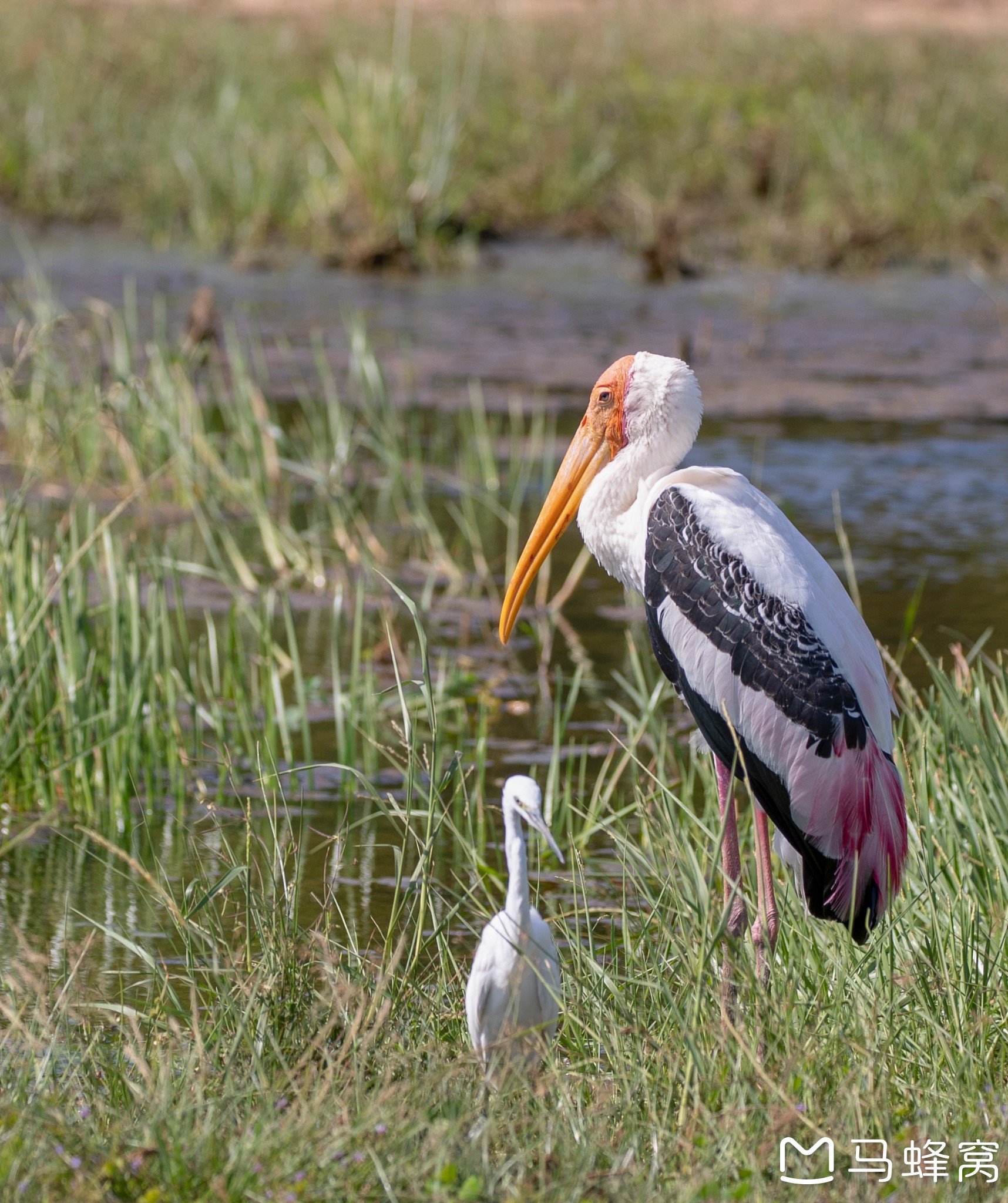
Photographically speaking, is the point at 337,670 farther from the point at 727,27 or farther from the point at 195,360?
the point at 727,27

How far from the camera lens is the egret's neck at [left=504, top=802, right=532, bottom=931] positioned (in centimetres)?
289

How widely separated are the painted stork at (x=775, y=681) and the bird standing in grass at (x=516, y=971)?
13.4 inches

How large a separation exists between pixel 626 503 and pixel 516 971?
1038 mm


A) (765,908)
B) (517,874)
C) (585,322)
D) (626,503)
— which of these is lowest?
(585,322)

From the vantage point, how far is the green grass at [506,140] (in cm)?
1317

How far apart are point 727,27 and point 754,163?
5.03m

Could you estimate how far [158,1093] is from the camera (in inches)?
95.3

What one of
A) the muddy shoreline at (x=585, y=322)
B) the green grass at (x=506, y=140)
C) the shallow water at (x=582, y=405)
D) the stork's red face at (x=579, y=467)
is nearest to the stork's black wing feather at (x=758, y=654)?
the stork's red face at (x=579, y=467)

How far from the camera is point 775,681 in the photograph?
3.21 metres

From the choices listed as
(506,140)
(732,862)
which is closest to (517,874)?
(732,862)

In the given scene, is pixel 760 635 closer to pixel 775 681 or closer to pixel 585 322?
pixel 775 681

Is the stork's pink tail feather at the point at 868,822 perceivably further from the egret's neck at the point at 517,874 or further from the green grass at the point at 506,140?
the green grass at the point at 506,140

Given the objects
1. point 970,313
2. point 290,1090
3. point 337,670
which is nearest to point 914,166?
point 970,313

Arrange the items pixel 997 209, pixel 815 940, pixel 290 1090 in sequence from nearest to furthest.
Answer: pixel 290 1090 < pixel 815 940 < pixel 997 209
